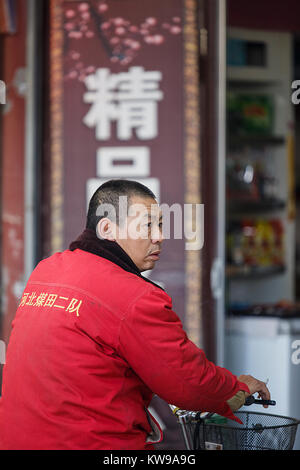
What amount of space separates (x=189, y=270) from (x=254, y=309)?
2.20 ft

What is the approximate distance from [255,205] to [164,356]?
271 centimetres

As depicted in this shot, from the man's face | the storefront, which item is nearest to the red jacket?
the man's face

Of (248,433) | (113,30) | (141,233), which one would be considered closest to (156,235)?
(141,233)

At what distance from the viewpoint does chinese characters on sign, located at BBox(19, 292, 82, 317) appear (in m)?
1.67

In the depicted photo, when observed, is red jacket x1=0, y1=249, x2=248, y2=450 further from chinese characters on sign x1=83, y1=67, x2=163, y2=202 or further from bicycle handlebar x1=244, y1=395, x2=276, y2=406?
chinese characters on sign x1=83, y1=67, x2=163, y2=202

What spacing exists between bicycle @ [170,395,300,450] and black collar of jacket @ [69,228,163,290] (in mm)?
451

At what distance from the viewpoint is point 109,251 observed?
1.78 meters

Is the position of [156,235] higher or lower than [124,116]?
lower

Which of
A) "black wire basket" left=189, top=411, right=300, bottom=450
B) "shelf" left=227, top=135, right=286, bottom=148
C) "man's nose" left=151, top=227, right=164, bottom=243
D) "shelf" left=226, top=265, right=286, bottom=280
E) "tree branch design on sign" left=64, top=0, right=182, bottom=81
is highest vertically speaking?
"tree branch design on sign" left=64, top=0, right=182, bottom=81

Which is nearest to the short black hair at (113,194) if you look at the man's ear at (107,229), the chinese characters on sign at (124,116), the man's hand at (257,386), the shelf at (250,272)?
the man's ear at (107,229)

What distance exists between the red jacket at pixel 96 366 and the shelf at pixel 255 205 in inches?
96.5

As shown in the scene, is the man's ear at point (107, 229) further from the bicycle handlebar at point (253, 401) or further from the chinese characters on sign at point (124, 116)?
the chinese characters on sign at point (124, 116)

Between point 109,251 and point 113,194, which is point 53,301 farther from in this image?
point 113,194
